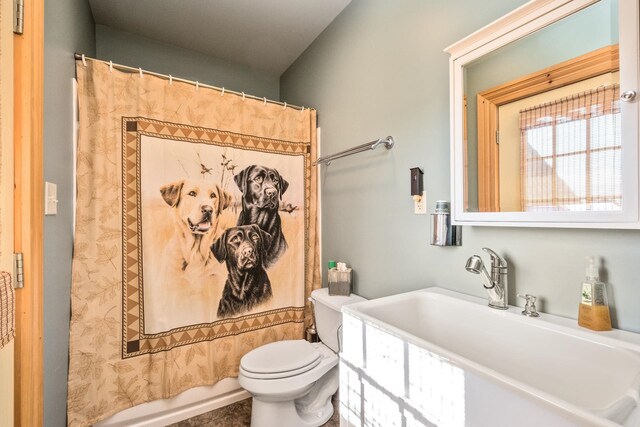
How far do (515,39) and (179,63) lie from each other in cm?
233

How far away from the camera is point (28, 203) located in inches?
32.2

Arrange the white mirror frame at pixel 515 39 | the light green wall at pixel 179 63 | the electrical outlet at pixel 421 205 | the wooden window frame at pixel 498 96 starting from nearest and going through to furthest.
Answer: the white mirror frame at pixel 515 39 < the wooden window frame at pixel 498 96 < the electrical outlet at pixel 421 205 < the light green wall at pixel 179 63

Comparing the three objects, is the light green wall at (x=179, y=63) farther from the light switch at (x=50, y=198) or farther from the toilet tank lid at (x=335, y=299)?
the toilet tank lid at (x=335, y=299)

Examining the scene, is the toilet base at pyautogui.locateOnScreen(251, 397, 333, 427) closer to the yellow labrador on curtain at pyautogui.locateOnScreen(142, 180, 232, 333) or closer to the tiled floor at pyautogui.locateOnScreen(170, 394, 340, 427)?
the tiled floor at pyautogui.locateOnScreen(170, 394, 340, 427)

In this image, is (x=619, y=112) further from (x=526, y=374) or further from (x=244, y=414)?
(x=244, y=414)

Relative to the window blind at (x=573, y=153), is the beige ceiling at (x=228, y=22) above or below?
above

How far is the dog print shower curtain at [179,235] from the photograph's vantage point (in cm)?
144

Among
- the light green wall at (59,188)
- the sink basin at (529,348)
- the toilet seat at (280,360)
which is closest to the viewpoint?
the sink basin at (529,348)

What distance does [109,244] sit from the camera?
1.47 m

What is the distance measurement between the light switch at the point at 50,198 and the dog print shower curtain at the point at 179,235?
0.35 meters

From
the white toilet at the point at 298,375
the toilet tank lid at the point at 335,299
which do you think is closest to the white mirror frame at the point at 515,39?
the toilet tank lid at the point at 335,299

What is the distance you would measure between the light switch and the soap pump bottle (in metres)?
1.70

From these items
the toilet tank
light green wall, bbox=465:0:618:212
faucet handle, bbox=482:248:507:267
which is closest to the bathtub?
the toilet tank

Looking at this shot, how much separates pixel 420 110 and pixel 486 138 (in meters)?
0.37
